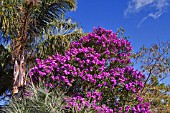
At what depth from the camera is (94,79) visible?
348 inches

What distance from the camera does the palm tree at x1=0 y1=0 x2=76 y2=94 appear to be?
11.9 metres

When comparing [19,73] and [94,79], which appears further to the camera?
[19,73]

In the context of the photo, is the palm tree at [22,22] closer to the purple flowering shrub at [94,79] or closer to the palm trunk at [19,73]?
the palm trunk at [19,73]

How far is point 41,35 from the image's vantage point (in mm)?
13484

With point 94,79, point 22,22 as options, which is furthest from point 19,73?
point 94,79

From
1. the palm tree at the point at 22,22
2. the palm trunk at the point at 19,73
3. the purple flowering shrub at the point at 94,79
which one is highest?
the palm tree at the point at 22,22

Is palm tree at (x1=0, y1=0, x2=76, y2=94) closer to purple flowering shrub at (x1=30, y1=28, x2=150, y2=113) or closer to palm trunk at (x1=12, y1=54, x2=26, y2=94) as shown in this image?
palm trunk at (x1=12, y1=54, x2=26, y2=94)

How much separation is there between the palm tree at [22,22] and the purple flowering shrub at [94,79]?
122 inches

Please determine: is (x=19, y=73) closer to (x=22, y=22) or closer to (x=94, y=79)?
(x=22, y=22)

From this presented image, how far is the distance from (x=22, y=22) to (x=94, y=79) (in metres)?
4.50

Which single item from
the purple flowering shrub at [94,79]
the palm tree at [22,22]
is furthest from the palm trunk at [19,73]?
the purple flowering shrub at [94,79]

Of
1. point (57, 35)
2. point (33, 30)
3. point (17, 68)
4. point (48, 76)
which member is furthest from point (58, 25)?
point (48, 76)

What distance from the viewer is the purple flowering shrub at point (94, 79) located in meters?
8.69

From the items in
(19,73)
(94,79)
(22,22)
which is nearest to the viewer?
(94,79)
